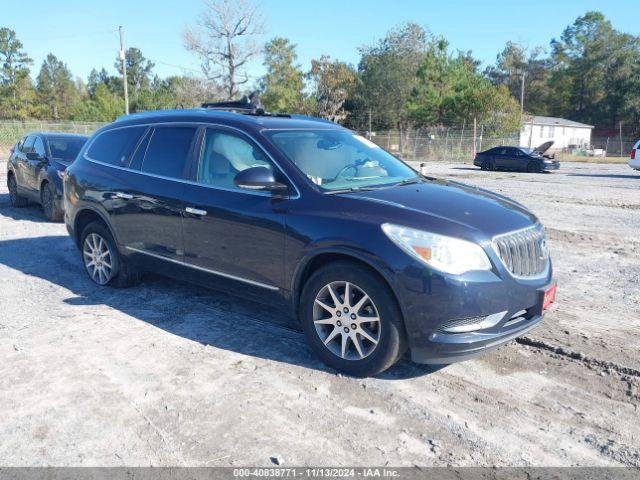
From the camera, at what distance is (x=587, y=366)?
13.6 feet

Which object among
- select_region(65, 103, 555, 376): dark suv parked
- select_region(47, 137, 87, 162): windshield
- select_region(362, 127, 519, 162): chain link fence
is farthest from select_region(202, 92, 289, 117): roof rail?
A: select_region(362, 127, 519, 162): chain link fence

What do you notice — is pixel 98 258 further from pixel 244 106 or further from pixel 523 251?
pixel 523 251

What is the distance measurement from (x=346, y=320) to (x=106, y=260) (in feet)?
11.0

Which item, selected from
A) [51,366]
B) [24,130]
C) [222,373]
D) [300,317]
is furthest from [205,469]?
[24,130]

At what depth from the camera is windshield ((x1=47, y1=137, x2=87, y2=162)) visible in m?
10.3

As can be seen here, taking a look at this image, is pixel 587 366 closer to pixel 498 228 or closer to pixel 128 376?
pixel 498 228

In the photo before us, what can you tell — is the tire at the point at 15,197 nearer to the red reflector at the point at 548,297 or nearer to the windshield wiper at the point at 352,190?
the windshield wiper at the point at 352,190

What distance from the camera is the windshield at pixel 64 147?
10.3m

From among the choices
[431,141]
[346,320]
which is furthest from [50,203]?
[431,141]

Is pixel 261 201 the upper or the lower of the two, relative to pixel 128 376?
upper

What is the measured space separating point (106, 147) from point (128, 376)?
3.10 metres

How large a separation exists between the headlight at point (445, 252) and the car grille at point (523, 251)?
182 mm

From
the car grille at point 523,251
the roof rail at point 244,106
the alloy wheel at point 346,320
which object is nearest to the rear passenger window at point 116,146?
the roof rail at point 244,106

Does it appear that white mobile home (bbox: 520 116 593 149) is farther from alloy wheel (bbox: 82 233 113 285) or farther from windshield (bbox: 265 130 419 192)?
alloy wheel (bbox: 82 233 113 285)
